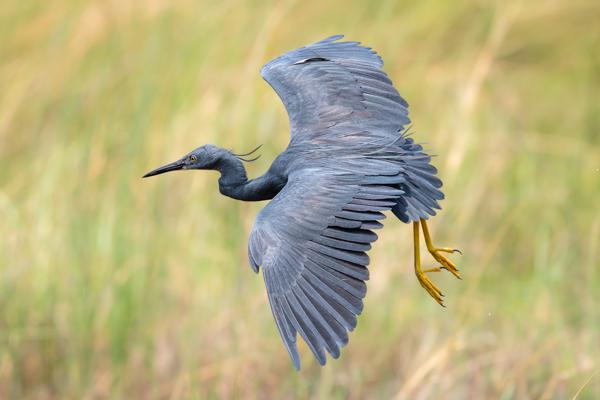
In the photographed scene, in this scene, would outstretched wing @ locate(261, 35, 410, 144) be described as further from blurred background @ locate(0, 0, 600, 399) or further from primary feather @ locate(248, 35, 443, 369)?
blurred background @ locate(0, 0, 600, 399)

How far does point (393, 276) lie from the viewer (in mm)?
7383

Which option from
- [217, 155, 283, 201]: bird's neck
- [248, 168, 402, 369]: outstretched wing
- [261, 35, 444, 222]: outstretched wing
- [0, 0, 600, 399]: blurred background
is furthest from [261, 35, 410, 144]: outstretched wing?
[0, 0, 600, 399]: blurred background

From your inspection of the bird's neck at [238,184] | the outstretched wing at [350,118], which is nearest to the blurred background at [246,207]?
the outstretched wing at [350,118]

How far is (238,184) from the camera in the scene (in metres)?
5.48

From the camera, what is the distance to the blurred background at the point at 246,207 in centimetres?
672

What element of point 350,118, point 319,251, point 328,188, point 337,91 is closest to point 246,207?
point 337,91

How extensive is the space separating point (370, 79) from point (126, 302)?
1.76m

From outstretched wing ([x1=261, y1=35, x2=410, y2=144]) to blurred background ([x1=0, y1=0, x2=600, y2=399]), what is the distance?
3.31ft

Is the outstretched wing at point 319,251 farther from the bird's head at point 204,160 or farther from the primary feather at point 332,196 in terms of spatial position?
the bird's head at point 204,160

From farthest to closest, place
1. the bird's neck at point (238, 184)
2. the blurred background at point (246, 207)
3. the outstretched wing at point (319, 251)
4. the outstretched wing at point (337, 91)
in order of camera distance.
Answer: the blurred background at point (246, 207), the outstretched wing at point (337, 91), the bird's neck at point (238, 184), the outstretched wing at point (319, 251)

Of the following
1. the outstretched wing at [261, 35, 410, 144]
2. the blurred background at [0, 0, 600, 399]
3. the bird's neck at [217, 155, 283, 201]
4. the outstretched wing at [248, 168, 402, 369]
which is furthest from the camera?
the blurred background at [0, 0, 600, 399]

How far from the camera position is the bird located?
4.64m

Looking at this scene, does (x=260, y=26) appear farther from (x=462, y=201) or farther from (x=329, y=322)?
(x=329, y=322)

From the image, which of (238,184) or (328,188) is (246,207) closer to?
(238,184)
